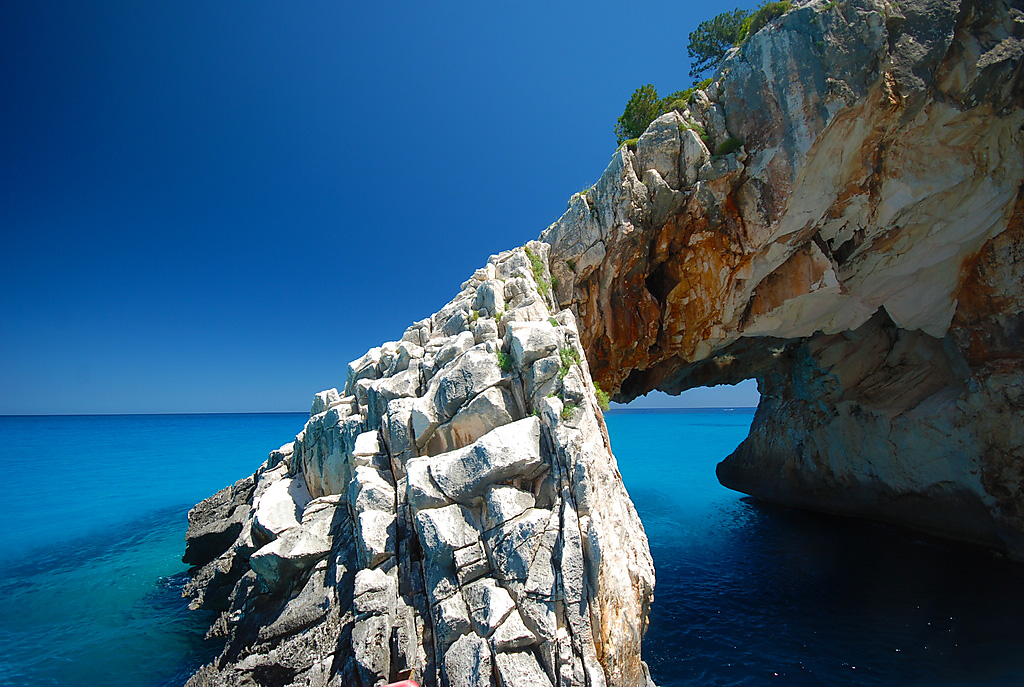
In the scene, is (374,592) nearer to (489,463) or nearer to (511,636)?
(511,636)

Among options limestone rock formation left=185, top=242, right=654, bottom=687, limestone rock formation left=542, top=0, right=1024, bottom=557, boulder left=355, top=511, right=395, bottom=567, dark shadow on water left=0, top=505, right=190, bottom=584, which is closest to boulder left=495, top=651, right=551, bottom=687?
limestone rock formation left=185, top=242, right=654, bottom=687

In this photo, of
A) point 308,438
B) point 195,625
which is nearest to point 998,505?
point 308,438

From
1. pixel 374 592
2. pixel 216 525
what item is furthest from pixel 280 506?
pixel 216 525

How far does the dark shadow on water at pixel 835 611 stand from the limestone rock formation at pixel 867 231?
3.36 meters

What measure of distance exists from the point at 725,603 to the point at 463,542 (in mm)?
10036

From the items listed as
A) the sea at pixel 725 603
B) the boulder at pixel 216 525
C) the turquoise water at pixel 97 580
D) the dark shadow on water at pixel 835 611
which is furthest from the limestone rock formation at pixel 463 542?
the dark shadow on water at pixel 835 611

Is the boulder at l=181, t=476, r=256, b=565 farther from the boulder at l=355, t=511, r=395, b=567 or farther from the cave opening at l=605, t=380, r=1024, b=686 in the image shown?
the cave opening at l=605, t=380, r=1024, b=686

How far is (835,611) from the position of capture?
39.9ft

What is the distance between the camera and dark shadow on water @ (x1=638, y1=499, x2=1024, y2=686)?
31.1 feet

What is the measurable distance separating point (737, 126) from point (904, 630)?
15.4 metres

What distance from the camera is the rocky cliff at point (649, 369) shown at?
7.63 metres

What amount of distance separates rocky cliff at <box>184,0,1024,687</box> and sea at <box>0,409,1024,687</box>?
1882 millimetres

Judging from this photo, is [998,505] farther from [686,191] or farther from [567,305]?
[567,305]

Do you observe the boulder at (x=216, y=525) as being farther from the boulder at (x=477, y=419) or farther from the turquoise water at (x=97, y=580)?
the boulder at (x=477, y=419)
